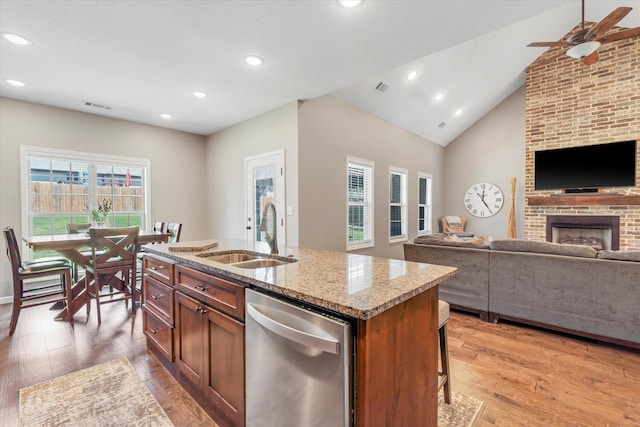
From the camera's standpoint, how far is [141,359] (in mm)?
2426

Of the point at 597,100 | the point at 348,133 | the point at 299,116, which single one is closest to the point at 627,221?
the point at 597,100

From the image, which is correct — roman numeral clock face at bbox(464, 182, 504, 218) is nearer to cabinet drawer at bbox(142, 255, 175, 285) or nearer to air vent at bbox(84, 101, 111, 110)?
cabinet drawer at bbox(142, 255, 175, 285)

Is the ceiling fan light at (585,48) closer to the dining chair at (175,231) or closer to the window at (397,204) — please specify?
the window at (397,204)

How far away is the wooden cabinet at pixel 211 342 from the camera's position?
1481 mm

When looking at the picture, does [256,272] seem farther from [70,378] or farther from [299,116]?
[299,116]

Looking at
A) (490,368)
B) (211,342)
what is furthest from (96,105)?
(490,368)

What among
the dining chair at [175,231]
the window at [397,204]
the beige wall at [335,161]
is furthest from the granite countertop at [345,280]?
the window at [397,204]

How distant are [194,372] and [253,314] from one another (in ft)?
2.83

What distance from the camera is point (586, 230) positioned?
208 inches

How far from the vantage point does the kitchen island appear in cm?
103

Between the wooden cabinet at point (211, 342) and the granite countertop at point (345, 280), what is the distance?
11cm

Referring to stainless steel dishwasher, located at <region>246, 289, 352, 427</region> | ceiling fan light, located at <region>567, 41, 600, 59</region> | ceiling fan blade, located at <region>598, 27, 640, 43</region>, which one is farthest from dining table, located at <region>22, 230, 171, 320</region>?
ceiling fan blade, located at <region>598, 27, 640, 43</region>

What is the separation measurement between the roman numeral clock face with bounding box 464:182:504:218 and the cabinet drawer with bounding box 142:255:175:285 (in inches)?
272

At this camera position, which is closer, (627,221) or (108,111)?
(108,111)
